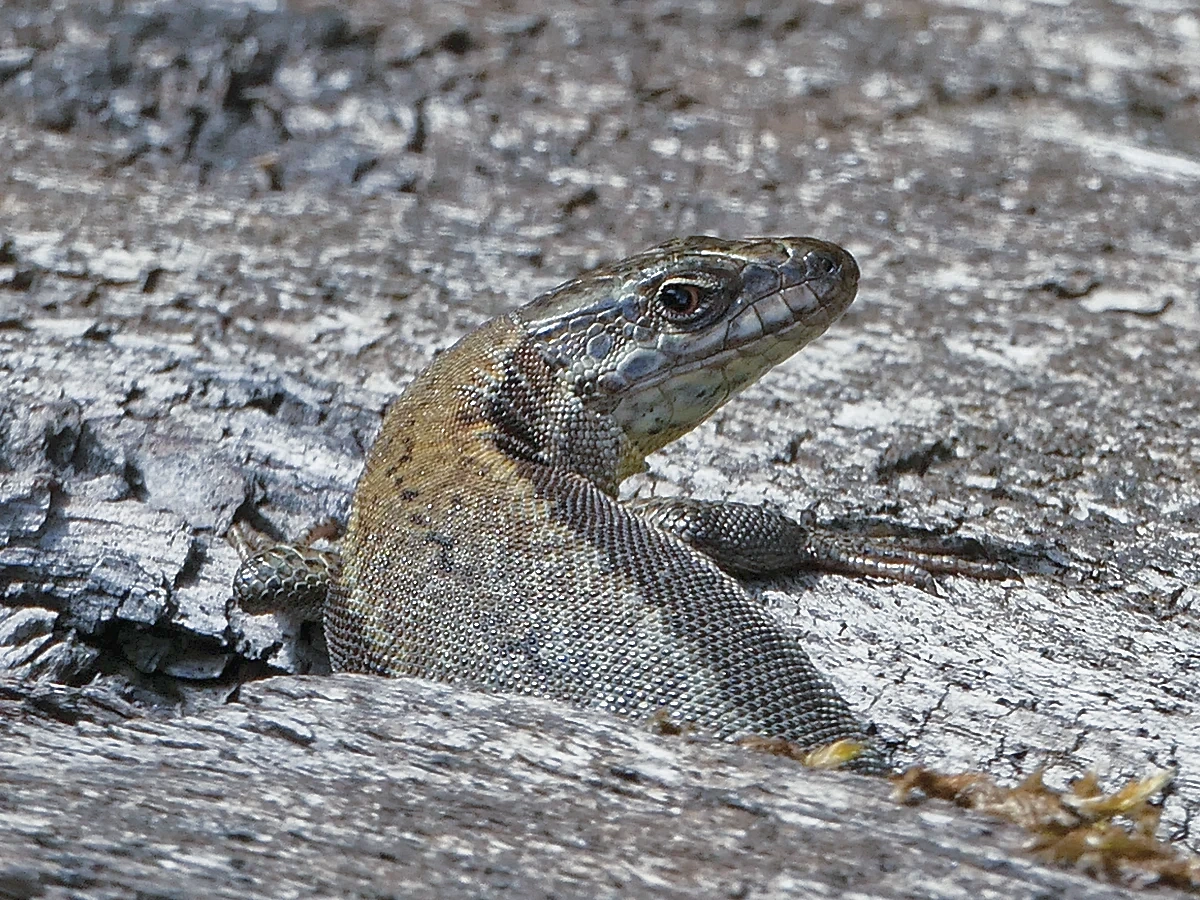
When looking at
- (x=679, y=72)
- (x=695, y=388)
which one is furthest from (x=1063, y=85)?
(x=695, y=388)

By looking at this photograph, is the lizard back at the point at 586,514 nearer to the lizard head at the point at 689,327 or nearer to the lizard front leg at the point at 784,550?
the lizard head at the point at 689,327

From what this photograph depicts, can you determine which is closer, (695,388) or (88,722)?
(88,722)

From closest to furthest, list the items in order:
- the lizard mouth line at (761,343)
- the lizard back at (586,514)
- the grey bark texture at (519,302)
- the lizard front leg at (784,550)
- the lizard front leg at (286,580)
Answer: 1. the grey bark texture at (519,302)
2. the lizard back at (586,514)
3. the lizard front leg at (286,580)
4. the lizard front leg at (784,550)
5. the lizard mouth line at (761,343)

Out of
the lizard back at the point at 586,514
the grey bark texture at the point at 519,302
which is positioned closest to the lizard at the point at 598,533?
the lizard back at the point at 586,514

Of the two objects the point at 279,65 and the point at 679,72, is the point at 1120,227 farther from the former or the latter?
the point at 279,65

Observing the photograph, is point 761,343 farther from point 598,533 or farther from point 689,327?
point 598,533

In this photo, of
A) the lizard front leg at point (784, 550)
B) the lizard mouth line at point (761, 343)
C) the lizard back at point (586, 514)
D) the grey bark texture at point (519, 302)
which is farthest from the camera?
the lizard mouth line at point (761, 343)

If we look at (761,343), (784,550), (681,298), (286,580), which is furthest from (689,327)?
(286,580)
